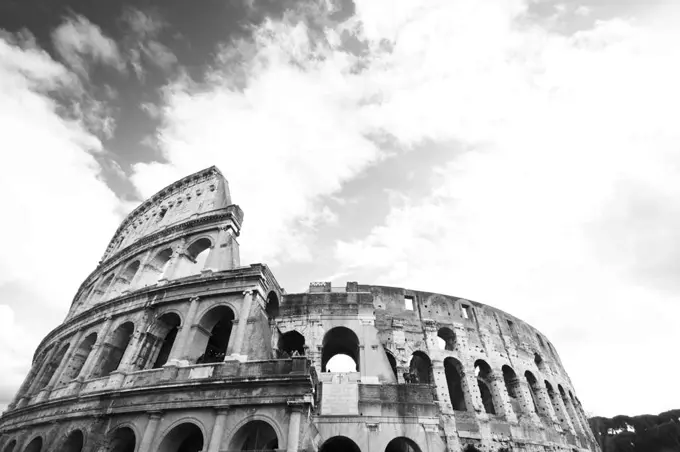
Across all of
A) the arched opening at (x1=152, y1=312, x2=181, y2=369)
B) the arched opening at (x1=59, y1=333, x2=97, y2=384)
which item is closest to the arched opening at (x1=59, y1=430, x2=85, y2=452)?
the arched opening at (x1=59, y1=333, x2=97, y2=384)

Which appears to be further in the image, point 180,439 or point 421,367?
point 421,367

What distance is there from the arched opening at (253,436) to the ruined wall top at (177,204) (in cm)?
1067

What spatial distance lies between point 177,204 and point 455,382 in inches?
754

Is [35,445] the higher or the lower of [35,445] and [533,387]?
the lower

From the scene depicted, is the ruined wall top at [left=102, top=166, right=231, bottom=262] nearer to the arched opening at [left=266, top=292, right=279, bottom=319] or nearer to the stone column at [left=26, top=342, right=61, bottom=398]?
the arched opening at [left=266, top=292, right=279, bottom=319]

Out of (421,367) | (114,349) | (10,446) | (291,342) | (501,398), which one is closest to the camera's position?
(10,446)

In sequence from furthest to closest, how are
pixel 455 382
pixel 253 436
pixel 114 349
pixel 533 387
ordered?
pixel 533 387, pixel 455 382, pixel 114 349, pixel 253 436

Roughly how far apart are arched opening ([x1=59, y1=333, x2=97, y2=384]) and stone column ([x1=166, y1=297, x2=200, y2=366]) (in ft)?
21.5

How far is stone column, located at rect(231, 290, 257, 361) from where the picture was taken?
12.0 metres

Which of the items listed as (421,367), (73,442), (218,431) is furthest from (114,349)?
(421,367)

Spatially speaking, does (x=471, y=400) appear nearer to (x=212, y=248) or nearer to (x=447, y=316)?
(x=447, y=316)

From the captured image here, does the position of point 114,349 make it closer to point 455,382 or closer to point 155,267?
point 155,267

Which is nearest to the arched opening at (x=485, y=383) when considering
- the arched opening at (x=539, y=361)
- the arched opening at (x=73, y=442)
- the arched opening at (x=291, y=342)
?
the arched opening at (x=539, y=361)

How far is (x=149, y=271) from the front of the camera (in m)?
18.1
